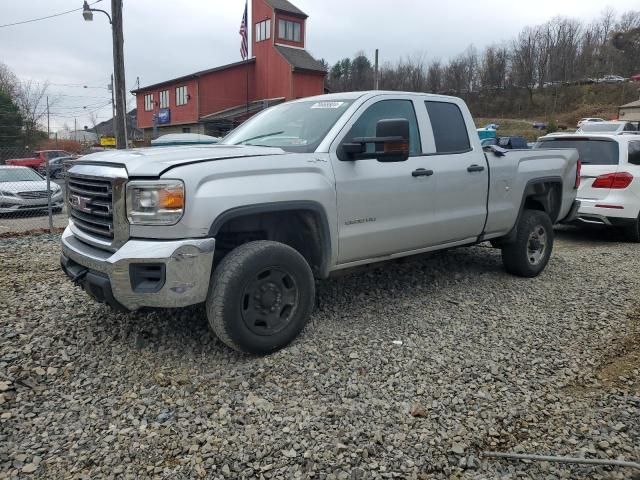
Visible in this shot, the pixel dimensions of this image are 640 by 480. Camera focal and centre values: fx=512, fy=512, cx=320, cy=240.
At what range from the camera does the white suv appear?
787 centimetres

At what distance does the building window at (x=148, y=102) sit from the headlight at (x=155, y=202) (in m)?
45.1

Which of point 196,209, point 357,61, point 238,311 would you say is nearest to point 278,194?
point 196,209

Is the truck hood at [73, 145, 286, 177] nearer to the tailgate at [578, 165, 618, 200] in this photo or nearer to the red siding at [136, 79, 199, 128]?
the tailgate at [578, 165, 618, 200]


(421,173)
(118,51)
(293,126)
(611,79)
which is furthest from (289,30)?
(611,79)

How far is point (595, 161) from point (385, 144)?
5.93m

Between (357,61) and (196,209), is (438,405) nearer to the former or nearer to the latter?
(196,209)

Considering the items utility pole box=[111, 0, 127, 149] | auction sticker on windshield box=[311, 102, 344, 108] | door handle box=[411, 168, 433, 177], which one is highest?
utility pole box=[111, 0, 127, 149]

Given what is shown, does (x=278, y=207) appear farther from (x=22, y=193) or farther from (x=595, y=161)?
(x=22, y=193)

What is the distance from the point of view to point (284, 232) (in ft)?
13.2

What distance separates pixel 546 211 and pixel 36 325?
5.50m

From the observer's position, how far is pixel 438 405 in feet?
10.4

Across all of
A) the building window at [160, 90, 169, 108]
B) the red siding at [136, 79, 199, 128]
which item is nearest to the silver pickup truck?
the red siding at [136, 79, 199, 128]

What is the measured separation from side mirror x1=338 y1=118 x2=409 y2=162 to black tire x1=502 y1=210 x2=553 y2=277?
229cm

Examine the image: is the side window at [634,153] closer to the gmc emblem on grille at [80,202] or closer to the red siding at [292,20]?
the gmc emblem on grille at [80,202]
